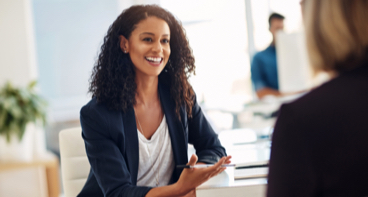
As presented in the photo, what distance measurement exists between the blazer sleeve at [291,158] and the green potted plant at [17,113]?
9.08 ft

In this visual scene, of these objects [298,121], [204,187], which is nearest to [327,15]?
[298,121]

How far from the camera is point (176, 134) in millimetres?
1387

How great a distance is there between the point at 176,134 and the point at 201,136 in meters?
0.14

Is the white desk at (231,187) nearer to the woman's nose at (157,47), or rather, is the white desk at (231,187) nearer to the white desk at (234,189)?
the white desk at (234,189)

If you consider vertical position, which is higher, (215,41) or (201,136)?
(215,41)

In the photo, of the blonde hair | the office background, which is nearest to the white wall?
the office background

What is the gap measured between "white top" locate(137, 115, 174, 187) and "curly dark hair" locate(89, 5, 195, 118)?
128 mm

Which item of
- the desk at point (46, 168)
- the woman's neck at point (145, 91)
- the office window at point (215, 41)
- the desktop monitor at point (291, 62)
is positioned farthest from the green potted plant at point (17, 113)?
the desktop monitor at point (291, 62)

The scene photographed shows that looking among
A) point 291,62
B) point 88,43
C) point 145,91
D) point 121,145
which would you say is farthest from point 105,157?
point 88,43

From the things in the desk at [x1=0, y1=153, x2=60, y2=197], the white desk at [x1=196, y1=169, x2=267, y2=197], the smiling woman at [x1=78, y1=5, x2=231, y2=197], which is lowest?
the desk at [x1=0, y1=153, x2=60, y2=197]

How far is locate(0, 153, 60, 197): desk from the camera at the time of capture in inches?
119

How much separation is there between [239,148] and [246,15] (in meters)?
2.39

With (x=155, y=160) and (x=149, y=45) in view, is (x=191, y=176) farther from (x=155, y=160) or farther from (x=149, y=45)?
(x=149, y=45)

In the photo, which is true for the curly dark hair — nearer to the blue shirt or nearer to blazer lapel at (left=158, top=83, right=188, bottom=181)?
blazer lapel at (left=158, top=83, right=188, bottom=181)
